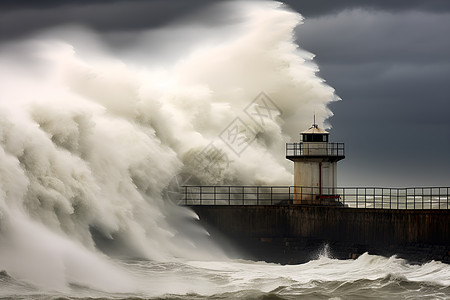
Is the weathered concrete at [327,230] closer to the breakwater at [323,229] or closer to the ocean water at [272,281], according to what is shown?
the breakwater at [323,229]

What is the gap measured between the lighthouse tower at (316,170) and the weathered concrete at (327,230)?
1.11 meters

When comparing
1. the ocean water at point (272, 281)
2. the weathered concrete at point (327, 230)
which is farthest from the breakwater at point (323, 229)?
the ocean water at point (272, 281)

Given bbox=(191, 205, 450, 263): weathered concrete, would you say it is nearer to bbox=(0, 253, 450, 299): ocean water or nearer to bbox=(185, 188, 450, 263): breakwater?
bbox=(185, 188, 450, 263): breakwater

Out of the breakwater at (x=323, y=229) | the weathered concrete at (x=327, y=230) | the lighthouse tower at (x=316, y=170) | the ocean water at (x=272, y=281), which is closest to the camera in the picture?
the ocean water at (x=272, y=281)

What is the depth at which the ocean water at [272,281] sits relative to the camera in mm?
18812

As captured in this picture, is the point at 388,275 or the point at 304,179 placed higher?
the point at 304,179

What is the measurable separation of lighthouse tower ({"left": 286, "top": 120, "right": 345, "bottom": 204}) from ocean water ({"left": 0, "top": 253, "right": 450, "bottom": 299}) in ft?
8.37

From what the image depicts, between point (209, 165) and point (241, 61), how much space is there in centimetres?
591

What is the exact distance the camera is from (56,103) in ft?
77.3

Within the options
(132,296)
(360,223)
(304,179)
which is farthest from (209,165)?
(132,296)

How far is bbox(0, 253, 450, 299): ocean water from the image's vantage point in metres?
18.8

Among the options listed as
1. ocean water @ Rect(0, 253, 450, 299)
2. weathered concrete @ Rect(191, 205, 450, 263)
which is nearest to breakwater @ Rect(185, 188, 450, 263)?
weathered concrete @ Rect(191, 205, 450, 263)

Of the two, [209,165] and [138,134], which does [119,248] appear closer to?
[138,134]

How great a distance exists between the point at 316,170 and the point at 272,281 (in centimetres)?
624
